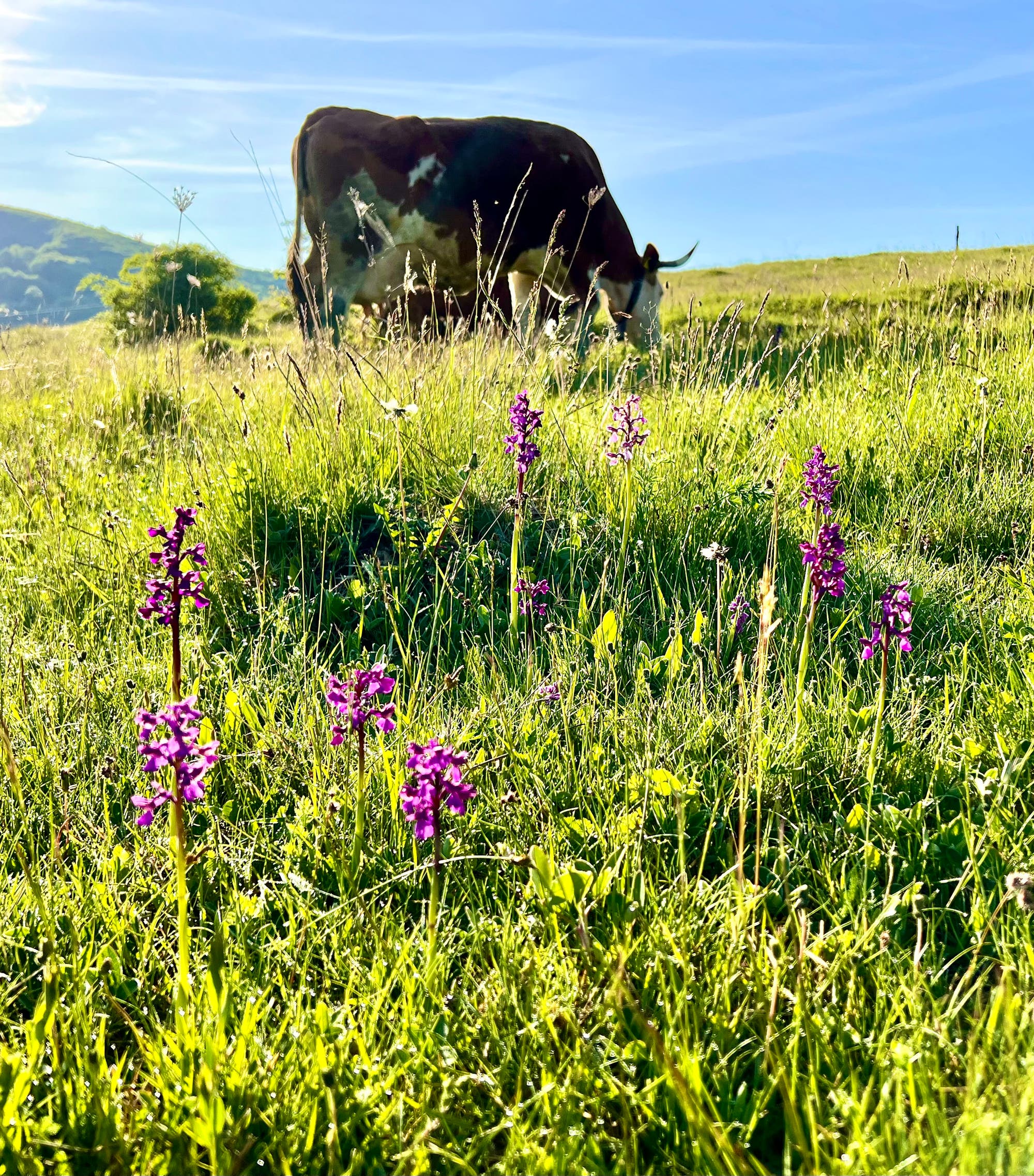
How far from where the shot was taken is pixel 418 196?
896 cm

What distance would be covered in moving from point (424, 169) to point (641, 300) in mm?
3319

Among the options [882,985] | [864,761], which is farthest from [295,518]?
[882,985]

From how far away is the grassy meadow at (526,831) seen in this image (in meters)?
1.50

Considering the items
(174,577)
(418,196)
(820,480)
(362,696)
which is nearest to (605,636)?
(820,480)

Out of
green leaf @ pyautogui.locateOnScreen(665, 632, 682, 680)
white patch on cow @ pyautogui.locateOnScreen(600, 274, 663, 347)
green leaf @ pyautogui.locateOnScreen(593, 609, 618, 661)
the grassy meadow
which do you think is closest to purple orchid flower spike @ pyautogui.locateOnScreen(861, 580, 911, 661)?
the grassy meadow

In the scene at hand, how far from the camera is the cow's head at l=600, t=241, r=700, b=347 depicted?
10.8 m

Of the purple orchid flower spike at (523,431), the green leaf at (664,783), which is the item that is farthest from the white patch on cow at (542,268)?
the green leaf at (664,783)

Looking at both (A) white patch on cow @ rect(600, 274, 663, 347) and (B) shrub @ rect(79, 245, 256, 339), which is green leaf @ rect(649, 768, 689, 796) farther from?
(B) shrub @ rect(79, 245, 256, 339)

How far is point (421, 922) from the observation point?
1865 mm

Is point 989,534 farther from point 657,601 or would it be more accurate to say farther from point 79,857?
point 79,857

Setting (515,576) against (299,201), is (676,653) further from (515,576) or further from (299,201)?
(299,201)

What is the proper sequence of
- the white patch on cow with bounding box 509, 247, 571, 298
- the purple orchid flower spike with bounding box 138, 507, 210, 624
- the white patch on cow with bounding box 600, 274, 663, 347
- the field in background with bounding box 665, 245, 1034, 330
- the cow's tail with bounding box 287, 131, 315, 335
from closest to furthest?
the purple orchid flower spike with bounding box 138, 507, 210, 624
the cow's tail with bounding box 287, 131, 315, 335
the white patch on cow with bounding box 509, 247, 571, 298
the white patch on cow with bounding box 600, 274, 663, 347
the field in background with bounding box 665, 245, 1034, 330

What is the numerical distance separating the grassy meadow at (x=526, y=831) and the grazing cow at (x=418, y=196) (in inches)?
180

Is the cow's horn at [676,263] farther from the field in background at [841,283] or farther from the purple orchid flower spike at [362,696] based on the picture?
the purple orchid flower spike at [362,696]
